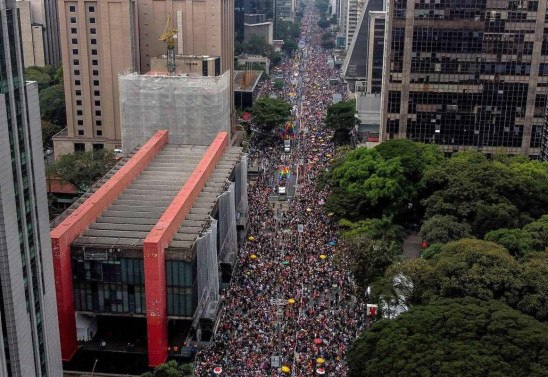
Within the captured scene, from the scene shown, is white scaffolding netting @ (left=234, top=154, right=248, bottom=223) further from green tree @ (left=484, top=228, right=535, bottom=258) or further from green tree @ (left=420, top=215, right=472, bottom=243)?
green tree @ (left=484, top=228, right=535, bottom=258)

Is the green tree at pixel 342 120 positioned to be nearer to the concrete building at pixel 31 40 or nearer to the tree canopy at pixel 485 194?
the tree canopy at pixel 485 194

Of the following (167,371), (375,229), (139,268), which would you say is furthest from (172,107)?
(167,371)

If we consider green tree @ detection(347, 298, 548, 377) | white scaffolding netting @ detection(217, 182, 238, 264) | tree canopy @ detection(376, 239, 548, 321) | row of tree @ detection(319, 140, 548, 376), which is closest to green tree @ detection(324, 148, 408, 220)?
row of tree @ detection(319, 140, 548, 376)

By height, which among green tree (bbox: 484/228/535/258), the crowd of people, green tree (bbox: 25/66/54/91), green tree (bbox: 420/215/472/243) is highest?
green tree (bbox: 25/66/54/91)

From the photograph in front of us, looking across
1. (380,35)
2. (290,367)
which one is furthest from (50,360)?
(380,35)

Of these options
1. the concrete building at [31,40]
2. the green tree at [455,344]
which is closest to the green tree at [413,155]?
the green tree at [455,344]

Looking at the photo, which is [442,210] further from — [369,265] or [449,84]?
[449,84]

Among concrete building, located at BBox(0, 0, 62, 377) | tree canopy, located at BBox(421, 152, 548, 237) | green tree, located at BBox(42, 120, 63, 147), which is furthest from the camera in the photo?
green tree, located at BBox(42, 120, 63, 147)
